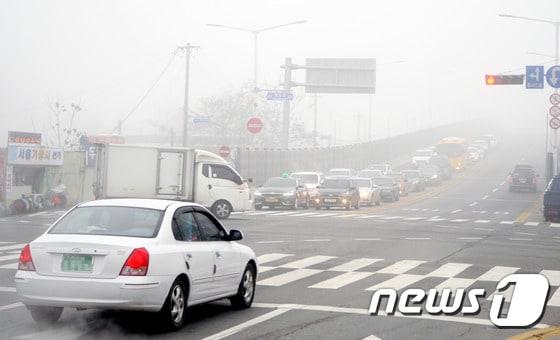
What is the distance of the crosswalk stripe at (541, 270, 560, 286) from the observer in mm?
17653

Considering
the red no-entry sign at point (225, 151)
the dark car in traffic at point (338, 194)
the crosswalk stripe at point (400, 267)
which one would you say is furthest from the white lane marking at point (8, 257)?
the red no-entry sign at point (225, 151)

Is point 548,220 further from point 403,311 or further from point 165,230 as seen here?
point 165,230

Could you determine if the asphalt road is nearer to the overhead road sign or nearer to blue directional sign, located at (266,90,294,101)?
blue directional sign, located at (266,90,294,101)

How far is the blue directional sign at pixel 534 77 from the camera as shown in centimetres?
4966

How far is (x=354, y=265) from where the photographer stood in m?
20.1

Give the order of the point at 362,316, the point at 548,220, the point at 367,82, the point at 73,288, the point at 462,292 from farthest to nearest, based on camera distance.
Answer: the point at 367,82 → the point at 548,220 → the point at 462,292 → the point at 362,316 → the point at 73,288

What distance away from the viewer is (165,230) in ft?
38.8

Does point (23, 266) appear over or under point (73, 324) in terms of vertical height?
over

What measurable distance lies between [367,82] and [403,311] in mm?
50525

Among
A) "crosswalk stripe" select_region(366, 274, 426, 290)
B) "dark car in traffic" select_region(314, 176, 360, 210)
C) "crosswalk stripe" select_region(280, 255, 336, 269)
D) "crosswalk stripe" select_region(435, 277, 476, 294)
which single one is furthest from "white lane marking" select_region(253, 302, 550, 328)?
"dark car in traffic" select_region(314, 176, 360, 210)

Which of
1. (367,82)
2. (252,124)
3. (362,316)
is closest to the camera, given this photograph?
(362,316)

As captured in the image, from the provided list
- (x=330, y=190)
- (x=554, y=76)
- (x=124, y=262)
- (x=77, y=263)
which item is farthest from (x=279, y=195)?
(x=124, y=262)

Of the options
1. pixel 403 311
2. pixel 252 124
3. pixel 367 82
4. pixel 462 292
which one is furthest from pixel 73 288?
pixel 367 82

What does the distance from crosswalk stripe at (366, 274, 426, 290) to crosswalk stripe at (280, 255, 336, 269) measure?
7.87 feet
